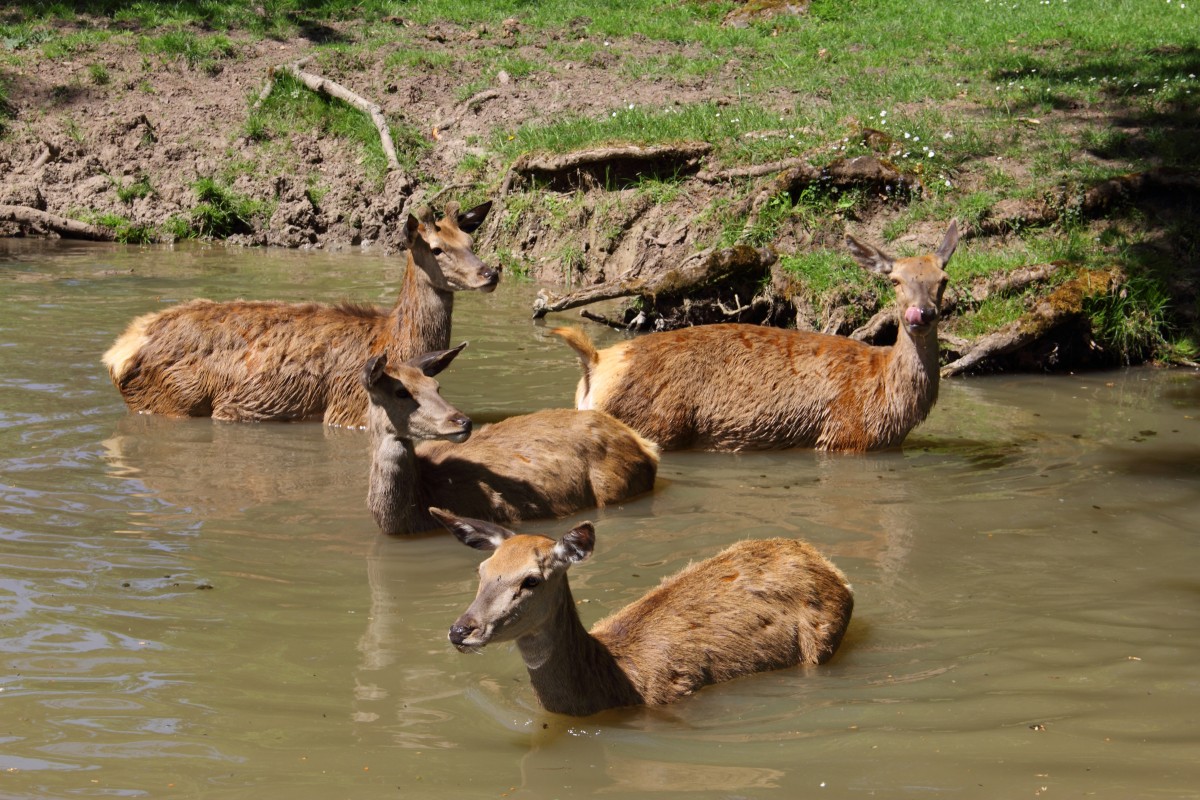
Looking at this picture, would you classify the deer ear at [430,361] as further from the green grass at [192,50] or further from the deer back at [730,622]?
the green grass at [192,50]

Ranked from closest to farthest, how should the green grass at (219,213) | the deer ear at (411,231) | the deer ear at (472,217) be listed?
the deer ear at (411,231)
the deer ear at (472,217)
the green grass at (219,213)

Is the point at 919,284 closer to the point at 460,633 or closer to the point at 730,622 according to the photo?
the point at 730,622

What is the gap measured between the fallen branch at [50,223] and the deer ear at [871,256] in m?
11.5

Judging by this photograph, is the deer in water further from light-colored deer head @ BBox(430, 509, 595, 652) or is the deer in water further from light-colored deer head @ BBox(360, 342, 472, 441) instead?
light-colored deer head @ BBox(430, 509, 595, 652)

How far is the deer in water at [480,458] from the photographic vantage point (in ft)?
25.6

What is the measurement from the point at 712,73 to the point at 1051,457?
34.8 feet

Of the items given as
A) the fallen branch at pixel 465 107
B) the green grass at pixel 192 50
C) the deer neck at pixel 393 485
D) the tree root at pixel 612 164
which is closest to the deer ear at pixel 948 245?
the deer neck at pixel 393 485

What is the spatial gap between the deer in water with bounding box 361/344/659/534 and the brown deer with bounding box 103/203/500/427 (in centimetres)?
181

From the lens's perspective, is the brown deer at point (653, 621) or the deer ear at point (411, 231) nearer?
the brown deer at point (653, 621)

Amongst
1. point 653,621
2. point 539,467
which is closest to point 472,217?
point 539,467

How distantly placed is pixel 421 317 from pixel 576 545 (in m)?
5.54

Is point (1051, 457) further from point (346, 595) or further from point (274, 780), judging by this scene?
point (274, 780)

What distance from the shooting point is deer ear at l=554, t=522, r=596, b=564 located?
528 cm

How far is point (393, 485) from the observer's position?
25.6 feet
